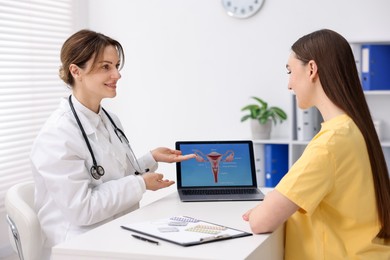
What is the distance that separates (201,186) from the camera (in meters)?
2.62

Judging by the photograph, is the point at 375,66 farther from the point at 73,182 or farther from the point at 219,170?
the point at 73,182

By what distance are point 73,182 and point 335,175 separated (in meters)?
1.02

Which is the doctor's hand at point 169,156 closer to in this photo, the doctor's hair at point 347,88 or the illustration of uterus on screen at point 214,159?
the illustration of uterus on screen at point 214,159

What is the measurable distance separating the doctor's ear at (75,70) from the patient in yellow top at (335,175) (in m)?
1.02

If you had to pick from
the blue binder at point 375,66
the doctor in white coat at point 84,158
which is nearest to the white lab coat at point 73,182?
the doctor in white coat at point 84,158

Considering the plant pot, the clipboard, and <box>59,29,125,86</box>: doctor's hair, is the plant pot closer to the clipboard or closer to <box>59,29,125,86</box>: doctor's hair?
<box>59,29,125,86</box>: doctor's hair

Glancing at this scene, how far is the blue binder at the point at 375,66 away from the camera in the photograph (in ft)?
13.2

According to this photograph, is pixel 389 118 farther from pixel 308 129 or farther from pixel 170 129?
pixel 170 129

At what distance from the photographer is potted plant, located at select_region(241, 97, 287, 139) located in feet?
14.5

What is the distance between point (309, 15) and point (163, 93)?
51.5 inches

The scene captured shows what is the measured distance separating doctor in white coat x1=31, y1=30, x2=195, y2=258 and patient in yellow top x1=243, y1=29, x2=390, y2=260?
0.68 meters

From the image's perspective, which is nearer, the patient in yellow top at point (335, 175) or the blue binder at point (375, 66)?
the patient in yellow top at point (335, 175)

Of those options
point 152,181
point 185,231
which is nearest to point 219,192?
point 152,181

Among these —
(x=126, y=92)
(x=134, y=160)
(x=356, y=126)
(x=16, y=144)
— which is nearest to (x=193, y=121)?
(x=126, y=92)
